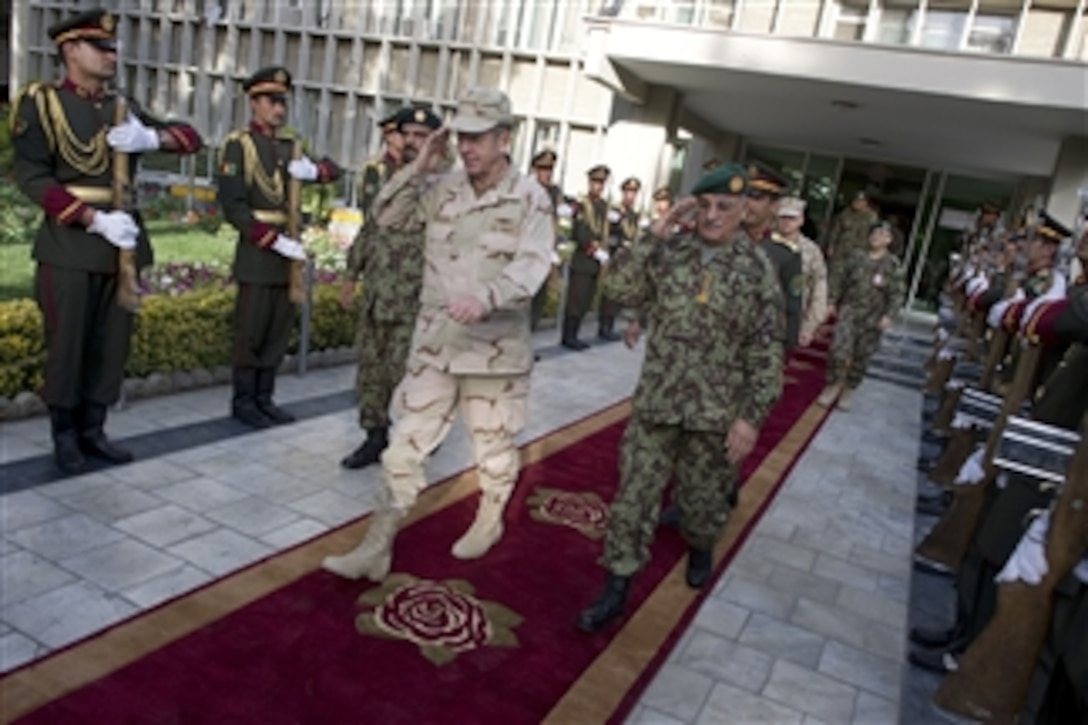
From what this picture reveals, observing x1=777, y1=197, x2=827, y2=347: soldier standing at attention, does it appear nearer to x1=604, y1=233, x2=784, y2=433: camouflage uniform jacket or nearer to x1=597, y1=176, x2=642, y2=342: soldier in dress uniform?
x1=604, y1=233, x2=784, y2=433: camouflage uniform jacket

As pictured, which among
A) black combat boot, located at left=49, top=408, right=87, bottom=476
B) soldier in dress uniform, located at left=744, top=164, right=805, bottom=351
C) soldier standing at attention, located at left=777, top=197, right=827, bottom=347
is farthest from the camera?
soldier standing at attention, located at left=777, top=197, right=827, bottom=347

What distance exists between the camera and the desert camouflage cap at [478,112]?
306 centimetres

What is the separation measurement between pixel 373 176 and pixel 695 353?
306cm

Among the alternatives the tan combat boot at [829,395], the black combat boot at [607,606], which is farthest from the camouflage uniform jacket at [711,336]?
the tan combat boot at [829,395]

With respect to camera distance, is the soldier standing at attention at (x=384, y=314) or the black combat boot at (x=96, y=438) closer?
the black combat boot at (x=96, y=438)

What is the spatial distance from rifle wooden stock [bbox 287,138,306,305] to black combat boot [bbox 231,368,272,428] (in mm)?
558

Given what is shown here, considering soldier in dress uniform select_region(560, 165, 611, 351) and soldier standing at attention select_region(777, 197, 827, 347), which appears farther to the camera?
soldier in dress uniform select_region(560, 165, 611, 351)

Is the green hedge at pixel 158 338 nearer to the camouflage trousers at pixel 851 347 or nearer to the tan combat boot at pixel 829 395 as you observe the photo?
the camouflage trousers at pixel 851 347

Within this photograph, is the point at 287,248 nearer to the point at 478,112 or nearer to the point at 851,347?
the point at 478,112

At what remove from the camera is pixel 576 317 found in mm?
9320

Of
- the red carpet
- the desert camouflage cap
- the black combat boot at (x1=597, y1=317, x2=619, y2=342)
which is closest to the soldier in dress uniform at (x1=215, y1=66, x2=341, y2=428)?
the red carpet

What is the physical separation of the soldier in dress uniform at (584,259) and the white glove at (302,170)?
4.70m

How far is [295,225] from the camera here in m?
4.91

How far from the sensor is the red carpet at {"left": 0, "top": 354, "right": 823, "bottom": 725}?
99.2 inches
